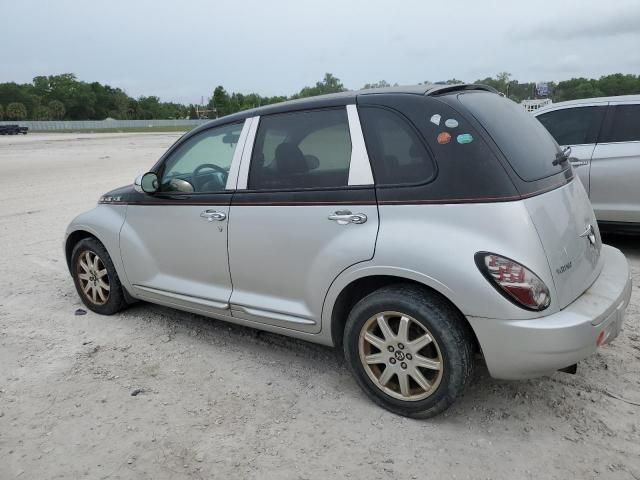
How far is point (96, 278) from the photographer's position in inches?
190

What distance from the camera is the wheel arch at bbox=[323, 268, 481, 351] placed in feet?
9.35

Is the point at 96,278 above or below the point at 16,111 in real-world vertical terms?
below

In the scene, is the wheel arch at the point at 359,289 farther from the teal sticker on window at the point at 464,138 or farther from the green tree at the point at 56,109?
the green tree at the point at 56,109

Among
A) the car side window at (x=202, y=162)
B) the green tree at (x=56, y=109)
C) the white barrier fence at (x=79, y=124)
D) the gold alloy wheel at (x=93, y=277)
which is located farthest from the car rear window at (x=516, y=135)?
the green tree at (x=56, y=109)

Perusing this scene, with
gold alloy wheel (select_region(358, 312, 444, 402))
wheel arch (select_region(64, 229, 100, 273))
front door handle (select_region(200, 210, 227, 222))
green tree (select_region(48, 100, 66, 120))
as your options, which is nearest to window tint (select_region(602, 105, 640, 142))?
gold alloy wheel (select_region(358, 312, 444, 402))

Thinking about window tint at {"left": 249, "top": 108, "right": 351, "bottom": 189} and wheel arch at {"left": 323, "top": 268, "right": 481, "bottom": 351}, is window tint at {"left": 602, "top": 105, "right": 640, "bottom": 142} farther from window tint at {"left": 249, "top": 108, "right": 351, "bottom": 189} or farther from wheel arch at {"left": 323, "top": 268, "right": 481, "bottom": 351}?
wheel arch at {"left": 323, "top": 268, "right": 481, "bottom": 351}

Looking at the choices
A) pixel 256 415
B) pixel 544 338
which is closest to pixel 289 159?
pixel 256 415

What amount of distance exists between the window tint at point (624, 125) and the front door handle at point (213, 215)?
451 cm

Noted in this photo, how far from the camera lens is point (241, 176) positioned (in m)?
3.70

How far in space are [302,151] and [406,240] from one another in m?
0.99

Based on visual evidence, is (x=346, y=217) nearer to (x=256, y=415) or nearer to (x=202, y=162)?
(x=256, y=415)

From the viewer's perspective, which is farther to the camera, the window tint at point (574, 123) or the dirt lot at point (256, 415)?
the window tint at point (574, 123)

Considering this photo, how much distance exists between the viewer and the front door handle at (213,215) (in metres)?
3.73

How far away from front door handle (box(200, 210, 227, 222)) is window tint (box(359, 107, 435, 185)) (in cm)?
117
